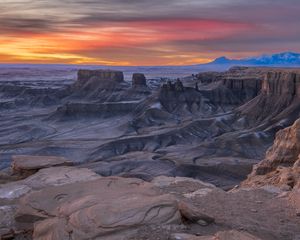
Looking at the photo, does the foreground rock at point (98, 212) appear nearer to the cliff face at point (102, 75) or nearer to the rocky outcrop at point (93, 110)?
the rocky outcrop at point (93, 110)

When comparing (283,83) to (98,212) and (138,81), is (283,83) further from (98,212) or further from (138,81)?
(98,212)

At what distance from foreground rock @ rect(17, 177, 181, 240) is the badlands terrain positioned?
3cm

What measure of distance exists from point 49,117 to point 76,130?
13801mm

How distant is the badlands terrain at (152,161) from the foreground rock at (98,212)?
0.09 feet

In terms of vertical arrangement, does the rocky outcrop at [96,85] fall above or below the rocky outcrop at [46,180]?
below

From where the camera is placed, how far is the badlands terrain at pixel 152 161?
9.62 metres

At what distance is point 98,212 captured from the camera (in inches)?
373

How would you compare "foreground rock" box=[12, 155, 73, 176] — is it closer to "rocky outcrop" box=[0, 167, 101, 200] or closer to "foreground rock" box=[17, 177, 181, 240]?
"rocky outcrop" box=[0, 167, 101, 200]

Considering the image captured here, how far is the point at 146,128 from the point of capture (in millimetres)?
83062

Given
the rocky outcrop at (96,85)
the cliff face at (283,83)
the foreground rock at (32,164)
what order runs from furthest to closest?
the rocky outcrop at (96,85)
the cliff face at (283,83)
the foreground rock at (32,164)

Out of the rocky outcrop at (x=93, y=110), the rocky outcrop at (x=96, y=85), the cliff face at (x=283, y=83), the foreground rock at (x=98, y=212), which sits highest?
the foreground rock at (x=98, y=212)

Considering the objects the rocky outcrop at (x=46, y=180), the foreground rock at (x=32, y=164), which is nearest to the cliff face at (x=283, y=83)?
the foreground rock at (x=32, y=164)

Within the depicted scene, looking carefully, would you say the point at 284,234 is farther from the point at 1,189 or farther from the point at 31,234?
the point at 1,189

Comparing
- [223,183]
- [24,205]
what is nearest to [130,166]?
[223,183]
